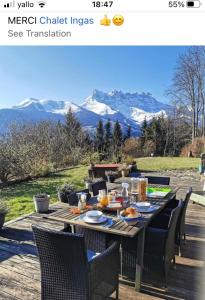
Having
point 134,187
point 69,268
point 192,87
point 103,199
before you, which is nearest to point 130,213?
point 103,199

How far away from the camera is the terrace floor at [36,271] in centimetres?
254

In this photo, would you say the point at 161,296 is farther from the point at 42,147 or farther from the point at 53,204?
the point at 42,147

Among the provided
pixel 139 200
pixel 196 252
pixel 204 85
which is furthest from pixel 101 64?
pixel 204 85

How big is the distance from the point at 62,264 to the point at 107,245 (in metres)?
0.83

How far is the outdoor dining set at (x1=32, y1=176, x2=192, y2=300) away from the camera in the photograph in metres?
1.93

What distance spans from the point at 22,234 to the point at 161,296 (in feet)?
7.42

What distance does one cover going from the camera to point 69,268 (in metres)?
1.95

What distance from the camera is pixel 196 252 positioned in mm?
3402

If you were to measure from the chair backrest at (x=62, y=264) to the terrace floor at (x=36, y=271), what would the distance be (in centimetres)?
59
